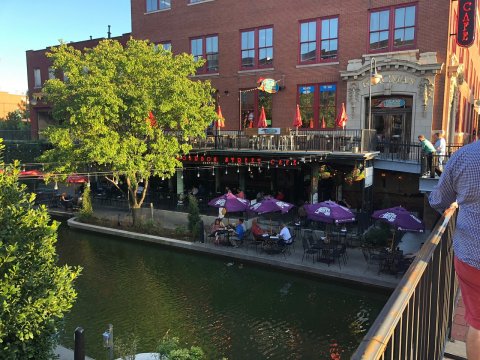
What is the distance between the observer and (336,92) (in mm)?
24047

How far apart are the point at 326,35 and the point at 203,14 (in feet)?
29.3

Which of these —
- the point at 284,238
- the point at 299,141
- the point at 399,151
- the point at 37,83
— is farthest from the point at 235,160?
the point at 37,83

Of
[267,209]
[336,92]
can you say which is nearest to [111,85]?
[267,209]

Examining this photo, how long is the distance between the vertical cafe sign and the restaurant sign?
398 inches

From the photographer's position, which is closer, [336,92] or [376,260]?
[376,260]

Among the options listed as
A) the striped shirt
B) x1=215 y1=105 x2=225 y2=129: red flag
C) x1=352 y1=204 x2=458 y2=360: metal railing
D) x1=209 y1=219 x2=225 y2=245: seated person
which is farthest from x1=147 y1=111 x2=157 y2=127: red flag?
the striped shirt

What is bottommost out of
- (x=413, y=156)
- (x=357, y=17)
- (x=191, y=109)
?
(x=413, y=156)

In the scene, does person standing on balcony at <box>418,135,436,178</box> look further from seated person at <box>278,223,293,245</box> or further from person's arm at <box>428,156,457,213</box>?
person's arm at <box>428,156,457,213</box>

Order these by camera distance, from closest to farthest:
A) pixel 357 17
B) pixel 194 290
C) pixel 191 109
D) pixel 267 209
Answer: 1. pixel 194 290
2. pixel 267 209
3. pixel 191 109
4. pixel 357 17

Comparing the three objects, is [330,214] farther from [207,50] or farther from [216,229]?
[207,50]

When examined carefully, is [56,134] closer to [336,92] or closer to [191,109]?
[191,109]

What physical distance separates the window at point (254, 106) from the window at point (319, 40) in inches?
127

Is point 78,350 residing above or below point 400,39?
below

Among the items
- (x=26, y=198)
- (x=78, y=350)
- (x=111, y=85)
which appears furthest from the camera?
(x=111, y=85)
